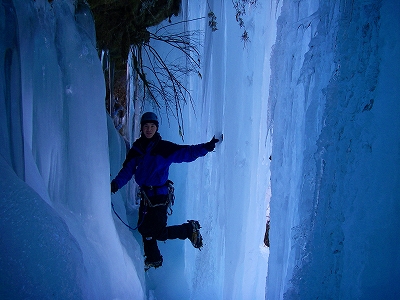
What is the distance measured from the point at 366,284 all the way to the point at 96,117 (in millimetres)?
1882

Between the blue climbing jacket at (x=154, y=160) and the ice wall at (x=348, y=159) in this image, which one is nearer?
the ice wall at (x=348, y=159)

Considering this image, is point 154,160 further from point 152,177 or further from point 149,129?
point 149,129

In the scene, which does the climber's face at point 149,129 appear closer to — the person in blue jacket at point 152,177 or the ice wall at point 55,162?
the person in blue jacket at point 152,177

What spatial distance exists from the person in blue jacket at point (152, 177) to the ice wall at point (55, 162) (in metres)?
Answer: 0.55

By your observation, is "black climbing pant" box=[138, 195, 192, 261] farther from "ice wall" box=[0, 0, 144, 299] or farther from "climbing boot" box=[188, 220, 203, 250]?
"ice wall" box=[0, 0, 144, 299]

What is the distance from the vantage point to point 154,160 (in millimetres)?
2885

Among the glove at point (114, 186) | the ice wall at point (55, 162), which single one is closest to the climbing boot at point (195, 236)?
the ice wall at point (55, 162)

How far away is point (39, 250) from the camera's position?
1195mm

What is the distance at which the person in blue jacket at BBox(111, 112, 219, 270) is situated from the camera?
113 inches

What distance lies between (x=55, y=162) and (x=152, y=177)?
1187 mm

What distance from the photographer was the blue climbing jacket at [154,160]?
9.34 feet

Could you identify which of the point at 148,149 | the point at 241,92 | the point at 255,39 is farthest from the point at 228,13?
the point at 148,149

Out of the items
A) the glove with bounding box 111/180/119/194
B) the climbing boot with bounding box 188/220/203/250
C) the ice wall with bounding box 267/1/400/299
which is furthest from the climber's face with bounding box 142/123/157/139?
the ice wall with bounding box 267/1/400/299

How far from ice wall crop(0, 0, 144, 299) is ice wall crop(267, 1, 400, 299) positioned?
1120 millimetres
